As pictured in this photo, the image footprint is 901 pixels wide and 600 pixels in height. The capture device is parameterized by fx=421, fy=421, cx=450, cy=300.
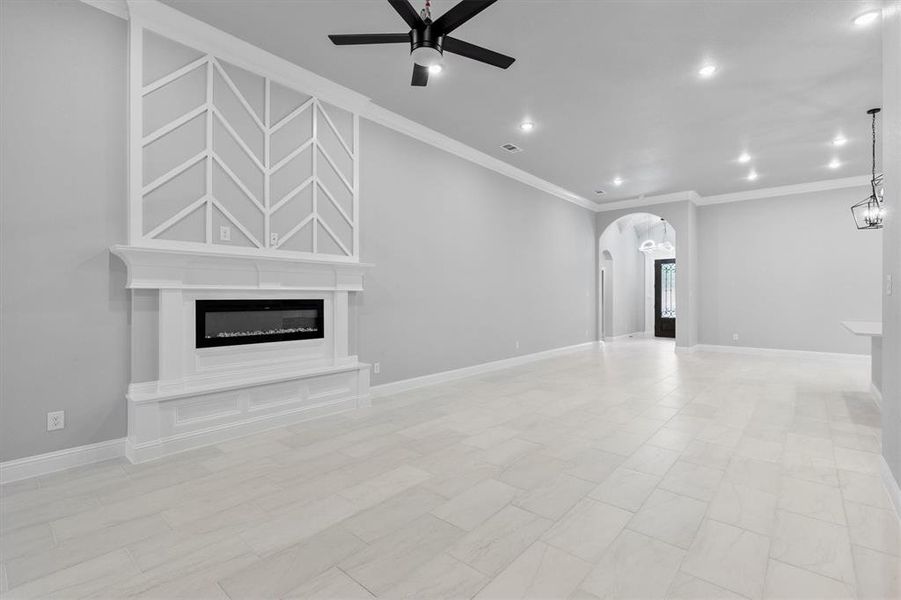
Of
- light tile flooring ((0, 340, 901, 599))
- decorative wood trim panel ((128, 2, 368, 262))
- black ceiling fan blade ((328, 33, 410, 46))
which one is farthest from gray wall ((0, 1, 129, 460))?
black ceiling fan blade ((328, 33, 410, 46))

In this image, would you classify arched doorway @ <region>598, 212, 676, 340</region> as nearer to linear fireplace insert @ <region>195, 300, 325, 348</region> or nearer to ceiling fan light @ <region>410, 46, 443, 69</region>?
linear fireplace insert @ <region>195, 300, 325, 348</region>

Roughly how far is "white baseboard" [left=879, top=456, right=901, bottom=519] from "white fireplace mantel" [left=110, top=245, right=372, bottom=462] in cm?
395

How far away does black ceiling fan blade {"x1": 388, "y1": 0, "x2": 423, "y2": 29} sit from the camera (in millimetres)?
2373

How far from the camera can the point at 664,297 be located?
12.4 meters

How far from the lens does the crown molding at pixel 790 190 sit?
760 centimetres

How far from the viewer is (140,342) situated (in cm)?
316

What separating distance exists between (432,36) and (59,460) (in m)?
3.69

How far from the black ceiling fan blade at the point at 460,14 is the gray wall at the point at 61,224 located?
2465 millimetres

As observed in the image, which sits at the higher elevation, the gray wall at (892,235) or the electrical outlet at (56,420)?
the gray wall at (892,235)

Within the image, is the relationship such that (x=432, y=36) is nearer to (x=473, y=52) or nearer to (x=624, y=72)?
(x=473, y=52)

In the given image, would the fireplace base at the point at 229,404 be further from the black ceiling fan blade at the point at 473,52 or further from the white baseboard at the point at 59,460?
the black ceiling fan blade at the point at 473,52

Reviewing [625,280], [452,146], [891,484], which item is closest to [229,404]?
[452,146]

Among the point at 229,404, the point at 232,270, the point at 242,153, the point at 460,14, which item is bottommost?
the point at 229,404

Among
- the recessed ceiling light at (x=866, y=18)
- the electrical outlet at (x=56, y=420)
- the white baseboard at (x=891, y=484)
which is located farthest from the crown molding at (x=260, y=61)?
the white baseboard at (x=891, y=484)
